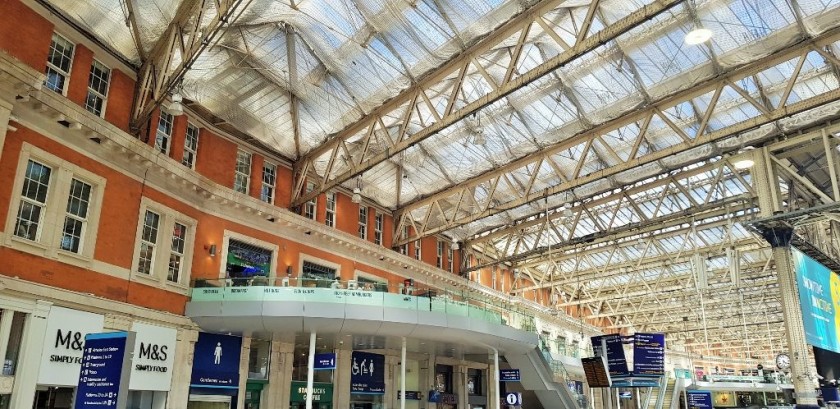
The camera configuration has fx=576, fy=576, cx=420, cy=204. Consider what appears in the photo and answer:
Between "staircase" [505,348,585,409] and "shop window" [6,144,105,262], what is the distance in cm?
1674

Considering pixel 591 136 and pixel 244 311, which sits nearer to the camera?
pixel 244 311

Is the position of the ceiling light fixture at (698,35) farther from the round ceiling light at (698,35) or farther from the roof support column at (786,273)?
the roof support column at (786,273)

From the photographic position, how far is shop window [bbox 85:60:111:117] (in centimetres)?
1570

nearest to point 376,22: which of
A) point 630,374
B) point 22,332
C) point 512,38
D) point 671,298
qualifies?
point 512,38

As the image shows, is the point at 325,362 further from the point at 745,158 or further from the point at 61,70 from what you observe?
the point at 745,158

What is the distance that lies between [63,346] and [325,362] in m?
7.26

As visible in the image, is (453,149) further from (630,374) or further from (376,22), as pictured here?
(630,374)

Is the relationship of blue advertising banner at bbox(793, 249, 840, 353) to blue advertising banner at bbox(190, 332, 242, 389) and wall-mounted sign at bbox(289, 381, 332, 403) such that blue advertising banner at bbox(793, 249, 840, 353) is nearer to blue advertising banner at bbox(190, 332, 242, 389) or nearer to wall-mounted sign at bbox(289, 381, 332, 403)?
wall-mounted sign at bbox(289, 381, 332, 403)

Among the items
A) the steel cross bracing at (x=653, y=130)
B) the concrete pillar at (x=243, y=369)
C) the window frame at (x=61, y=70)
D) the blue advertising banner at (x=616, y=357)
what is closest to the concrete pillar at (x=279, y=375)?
the concrete pillar at (x=243, y=369)

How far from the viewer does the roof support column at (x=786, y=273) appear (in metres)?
19.5

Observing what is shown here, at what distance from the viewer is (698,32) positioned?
14.0 metres

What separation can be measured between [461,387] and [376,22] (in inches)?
796

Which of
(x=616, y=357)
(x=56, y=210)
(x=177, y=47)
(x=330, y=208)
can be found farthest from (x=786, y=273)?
(x=56, y=210)

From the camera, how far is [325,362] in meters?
18.2
